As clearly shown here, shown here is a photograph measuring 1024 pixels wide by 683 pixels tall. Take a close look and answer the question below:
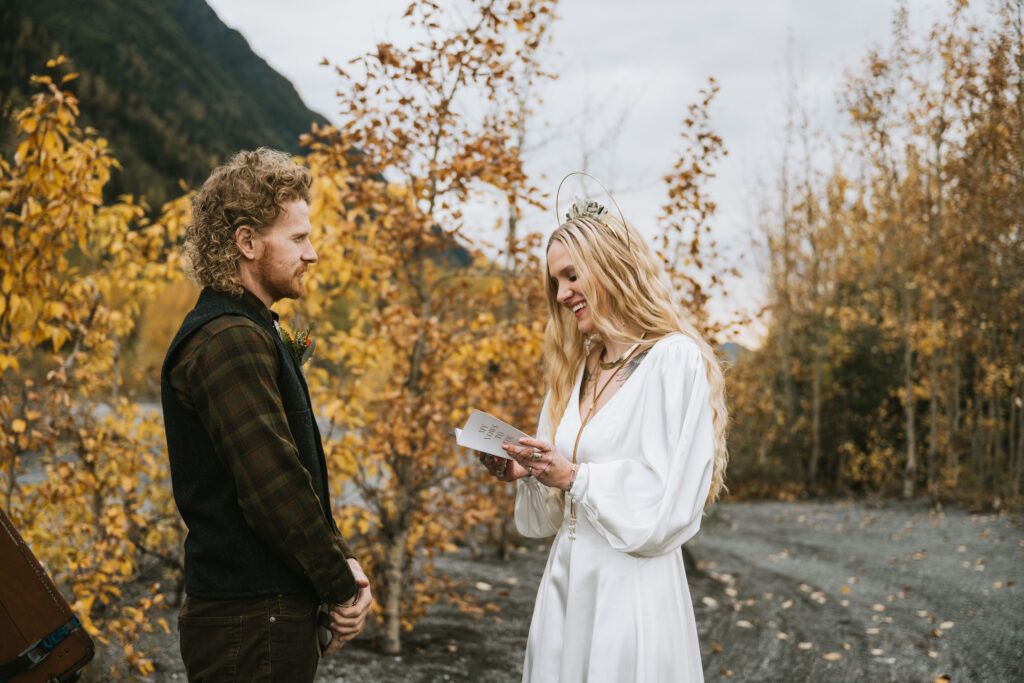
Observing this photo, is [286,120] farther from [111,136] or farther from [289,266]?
[289,266]

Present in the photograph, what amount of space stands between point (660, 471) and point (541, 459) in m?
0.34

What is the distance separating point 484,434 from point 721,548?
377 inches

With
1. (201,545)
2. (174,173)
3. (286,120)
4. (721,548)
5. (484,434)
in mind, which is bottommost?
(721,548)

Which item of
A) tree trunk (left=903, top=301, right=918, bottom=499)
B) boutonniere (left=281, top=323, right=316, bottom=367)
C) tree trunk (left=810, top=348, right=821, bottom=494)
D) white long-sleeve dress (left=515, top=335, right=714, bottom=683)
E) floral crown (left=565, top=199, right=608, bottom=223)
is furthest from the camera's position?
tree trunk (left=810, top=348, right=821, bottom=494)

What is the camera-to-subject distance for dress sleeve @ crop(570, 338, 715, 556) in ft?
7.04

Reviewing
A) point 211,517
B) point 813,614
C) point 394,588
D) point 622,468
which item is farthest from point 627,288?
point 813,614

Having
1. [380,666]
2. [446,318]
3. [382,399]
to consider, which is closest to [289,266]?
[382,399]

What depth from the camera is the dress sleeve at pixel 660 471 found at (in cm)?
215

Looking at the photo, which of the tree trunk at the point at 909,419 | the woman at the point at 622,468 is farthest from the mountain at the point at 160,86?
the tree trunk at the point at 909,419

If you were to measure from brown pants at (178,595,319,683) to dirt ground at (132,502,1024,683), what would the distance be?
125 inches

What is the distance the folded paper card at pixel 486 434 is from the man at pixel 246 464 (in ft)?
1.38

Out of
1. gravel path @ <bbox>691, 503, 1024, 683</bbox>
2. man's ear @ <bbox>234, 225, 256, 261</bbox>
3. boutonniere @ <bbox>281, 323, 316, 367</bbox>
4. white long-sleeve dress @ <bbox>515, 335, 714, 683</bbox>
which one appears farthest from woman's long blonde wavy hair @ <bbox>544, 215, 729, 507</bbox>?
gravel path @ <bbox>691, 503, 1024, 683</bbox>

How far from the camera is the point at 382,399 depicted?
4926 millimetres

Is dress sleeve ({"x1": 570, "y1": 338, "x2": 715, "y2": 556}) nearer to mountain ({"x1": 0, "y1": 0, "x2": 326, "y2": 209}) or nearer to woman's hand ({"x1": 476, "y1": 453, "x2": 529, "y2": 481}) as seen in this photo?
woman's hand ({"x1": 476, "y1": 453, "x2": 529, "y2": 481})
